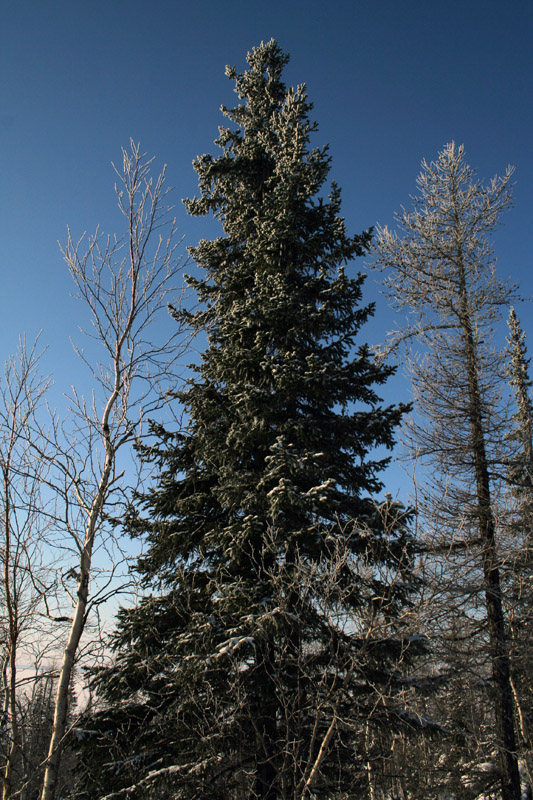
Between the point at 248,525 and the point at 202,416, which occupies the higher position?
the point at 202,416

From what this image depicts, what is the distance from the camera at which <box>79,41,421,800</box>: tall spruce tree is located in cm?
624

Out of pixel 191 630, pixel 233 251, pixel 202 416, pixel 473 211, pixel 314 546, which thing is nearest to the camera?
pixel 191 630

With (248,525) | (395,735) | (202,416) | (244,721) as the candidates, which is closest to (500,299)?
(202,416)

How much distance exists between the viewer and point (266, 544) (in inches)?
253

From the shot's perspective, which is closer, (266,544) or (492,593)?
(266,544)

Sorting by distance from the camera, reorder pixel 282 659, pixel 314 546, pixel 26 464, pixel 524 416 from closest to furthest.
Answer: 1. pixel 26 464
2. pixel 282 659
3. pixel 314 546
4. pixel 524 416

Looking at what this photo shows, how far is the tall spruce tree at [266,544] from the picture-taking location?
6.24 metres

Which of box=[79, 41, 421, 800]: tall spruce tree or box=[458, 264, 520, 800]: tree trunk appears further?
box=[458, 264, 520, 800]: tree trunk

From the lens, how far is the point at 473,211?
483 inches

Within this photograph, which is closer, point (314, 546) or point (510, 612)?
point (314, 546)

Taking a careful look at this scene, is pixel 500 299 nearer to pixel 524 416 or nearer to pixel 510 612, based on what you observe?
pixel 510 612

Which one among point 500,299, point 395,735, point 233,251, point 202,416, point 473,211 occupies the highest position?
point 473,211

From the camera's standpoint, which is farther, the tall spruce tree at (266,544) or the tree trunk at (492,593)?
the tree trunk at (492,593)

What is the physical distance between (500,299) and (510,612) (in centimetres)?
702
